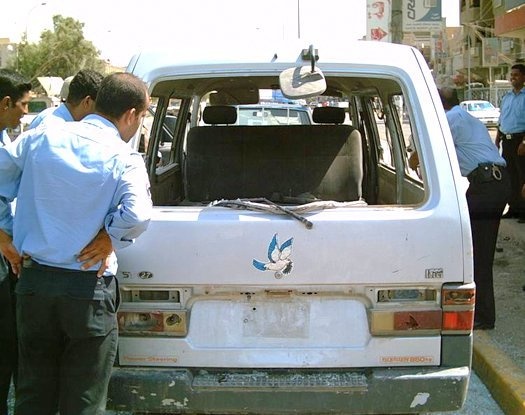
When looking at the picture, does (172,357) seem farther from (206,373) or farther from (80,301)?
(80,301)

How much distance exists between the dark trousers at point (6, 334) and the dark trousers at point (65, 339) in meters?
0.62

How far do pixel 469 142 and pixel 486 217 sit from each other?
1.80 ft

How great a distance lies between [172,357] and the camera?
2979 mm

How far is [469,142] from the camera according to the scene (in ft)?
16.0

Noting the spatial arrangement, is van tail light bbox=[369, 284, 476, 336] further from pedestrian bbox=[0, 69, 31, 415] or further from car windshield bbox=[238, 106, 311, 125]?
car windshield bbox=[238, 106, 311, 125]

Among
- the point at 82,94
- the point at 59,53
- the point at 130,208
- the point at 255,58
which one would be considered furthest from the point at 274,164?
the point at 59,53

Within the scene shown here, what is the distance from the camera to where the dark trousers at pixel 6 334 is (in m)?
3.31

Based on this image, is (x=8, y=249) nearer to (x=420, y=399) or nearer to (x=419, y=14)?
(x=420, y=399)

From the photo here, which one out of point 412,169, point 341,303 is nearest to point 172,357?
point 341,303

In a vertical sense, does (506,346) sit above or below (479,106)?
above

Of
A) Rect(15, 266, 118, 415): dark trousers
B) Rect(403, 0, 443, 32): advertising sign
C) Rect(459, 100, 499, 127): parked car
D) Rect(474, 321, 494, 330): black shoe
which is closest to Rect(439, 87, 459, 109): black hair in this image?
Rect(474, 321, 494, 330): black shoe

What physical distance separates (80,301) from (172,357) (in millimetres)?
565

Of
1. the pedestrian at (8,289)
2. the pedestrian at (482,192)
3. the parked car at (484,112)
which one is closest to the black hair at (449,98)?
the pedestrian at (482,192)

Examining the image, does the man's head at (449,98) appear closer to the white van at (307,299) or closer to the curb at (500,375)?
the curb at (500,375)
